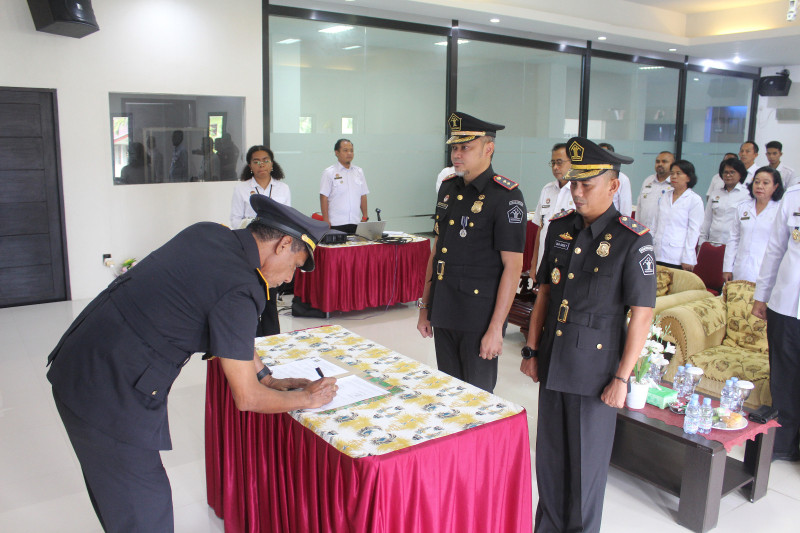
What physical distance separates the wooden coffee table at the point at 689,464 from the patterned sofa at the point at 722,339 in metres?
0.75

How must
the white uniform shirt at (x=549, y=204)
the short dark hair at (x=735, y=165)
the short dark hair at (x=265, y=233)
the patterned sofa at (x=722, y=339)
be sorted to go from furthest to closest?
the short dark hair at (x=735, y=165), the white uniform shirt at (x=549, y=204), the patterned sofa at (x=722, y=339), the short dark hair at (x=265, y=233)

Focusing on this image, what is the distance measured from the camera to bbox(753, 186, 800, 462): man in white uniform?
3.26 m

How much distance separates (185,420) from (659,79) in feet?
35.2

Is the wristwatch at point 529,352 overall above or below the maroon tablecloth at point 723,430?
above

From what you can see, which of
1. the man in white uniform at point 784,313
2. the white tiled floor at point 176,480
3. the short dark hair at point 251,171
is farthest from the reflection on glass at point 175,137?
the man in white uniform at point 784,313

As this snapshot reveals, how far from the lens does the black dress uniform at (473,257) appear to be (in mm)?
2799

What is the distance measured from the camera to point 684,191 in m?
5.64

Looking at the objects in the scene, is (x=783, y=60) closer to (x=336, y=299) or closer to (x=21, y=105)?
(x=336, y=299)

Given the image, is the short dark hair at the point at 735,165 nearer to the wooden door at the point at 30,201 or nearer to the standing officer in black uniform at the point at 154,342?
the standing officer in black uniform at the point at 154,342

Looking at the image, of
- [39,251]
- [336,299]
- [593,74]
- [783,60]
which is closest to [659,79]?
[593,74]

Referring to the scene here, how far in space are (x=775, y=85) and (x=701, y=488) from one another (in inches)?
485

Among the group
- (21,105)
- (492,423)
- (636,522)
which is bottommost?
(636,522)

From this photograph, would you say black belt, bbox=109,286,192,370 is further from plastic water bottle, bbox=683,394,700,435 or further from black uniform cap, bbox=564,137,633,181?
plastic water bottle, bbox=683,394,700,435

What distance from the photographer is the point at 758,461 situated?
123 inches
